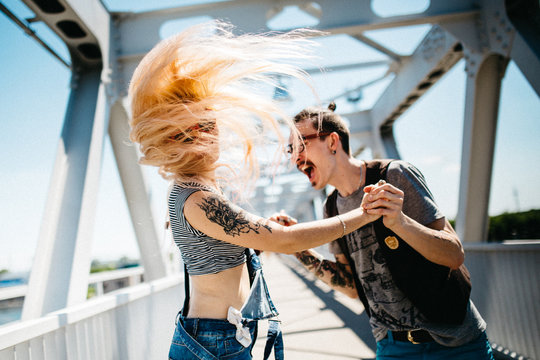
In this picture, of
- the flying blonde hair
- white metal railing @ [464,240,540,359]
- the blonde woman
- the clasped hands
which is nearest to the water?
the blonde woman

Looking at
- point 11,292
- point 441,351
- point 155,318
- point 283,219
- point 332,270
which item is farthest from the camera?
point 11,292

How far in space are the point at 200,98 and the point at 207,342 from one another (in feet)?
3.51

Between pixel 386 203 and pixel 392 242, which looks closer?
pixel 386 203

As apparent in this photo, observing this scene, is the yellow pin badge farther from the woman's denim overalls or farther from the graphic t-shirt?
the woman's denim overalls

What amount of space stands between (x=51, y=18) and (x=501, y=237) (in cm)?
1004


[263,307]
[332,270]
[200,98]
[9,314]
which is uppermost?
[200,98]

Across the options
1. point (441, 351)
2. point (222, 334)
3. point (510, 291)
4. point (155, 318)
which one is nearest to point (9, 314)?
point (155, 318)

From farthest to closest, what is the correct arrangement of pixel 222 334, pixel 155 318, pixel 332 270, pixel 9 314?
pixel 9 314
pixel 155 318
pixel 332 270
pixel 222 334

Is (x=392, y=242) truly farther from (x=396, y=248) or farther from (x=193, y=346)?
(x=193, y=346)

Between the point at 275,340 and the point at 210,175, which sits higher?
the point at 210,175

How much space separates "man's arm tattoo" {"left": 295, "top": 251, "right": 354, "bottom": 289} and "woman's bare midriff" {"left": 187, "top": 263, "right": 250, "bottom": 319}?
648 mm

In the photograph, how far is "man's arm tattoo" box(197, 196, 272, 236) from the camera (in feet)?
4.56

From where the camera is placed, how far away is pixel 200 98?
66.5 inches

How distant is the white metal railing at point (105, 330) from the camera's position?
1.67m
